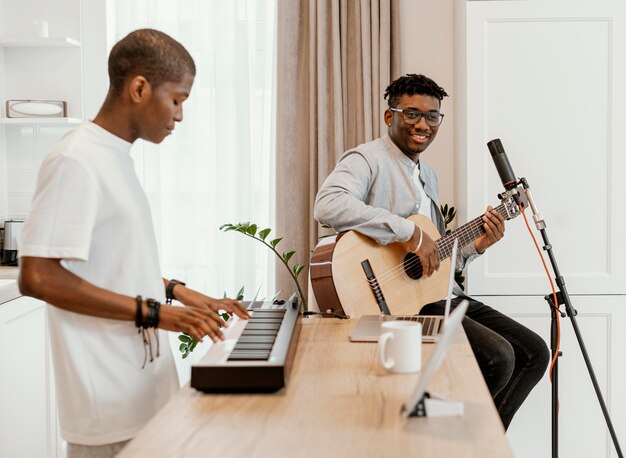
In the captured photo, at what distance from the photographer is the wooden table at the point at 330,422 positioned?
1.11 meters

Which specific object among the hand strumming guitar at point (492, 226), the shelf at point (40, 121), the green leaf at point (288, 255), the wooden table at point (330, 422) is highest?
the shelf at point (40, 121)

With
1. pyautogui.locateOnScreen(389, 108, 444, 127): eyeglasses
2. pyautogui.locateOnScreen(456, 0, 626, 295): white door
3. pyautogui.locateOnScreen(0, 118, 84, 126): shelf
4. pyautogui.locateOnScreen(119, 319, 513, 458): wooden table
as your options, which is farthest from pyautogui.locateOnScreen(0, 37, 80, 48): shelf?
pyautogui.locateOnScreen(119, 319, 513, 458): wooden table

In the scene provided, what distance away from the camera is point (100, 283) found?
1544 mm

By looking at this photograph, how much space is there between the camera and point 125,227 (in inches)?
61.3

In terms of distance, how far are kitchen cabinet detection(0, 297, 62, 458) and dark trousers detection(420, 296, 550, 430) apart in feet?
4.93

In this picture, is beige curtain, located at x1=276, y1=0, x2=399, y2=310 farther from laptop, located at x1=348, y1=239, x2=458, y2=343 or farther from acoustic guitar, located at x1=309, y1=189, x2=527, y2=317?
laptop, located at x1=348, y1=239, x2=458, y2=343

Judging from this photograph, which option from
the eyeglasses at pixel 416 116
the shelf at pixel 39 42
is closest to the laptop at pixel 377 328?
the eyeglasses at pixel 416 116

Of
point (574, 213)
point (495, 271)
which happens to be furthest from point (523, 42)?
point (495, 271)

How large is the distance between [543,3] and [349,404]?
7.33ft

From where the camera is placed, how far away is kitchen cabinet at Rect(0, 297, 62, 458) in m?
2.77

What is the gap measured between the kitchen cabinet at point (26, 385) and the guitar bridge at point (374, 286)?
1.31m

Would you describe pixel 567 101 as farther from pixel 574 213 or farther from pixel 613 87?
Answer: pixel 574 213

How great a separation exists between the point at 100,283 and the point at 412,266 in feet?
4.43

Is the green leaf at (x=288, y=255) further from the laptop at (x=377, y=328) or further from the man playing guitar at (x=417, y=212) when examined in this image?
the laptop at (x=377, y=328)
